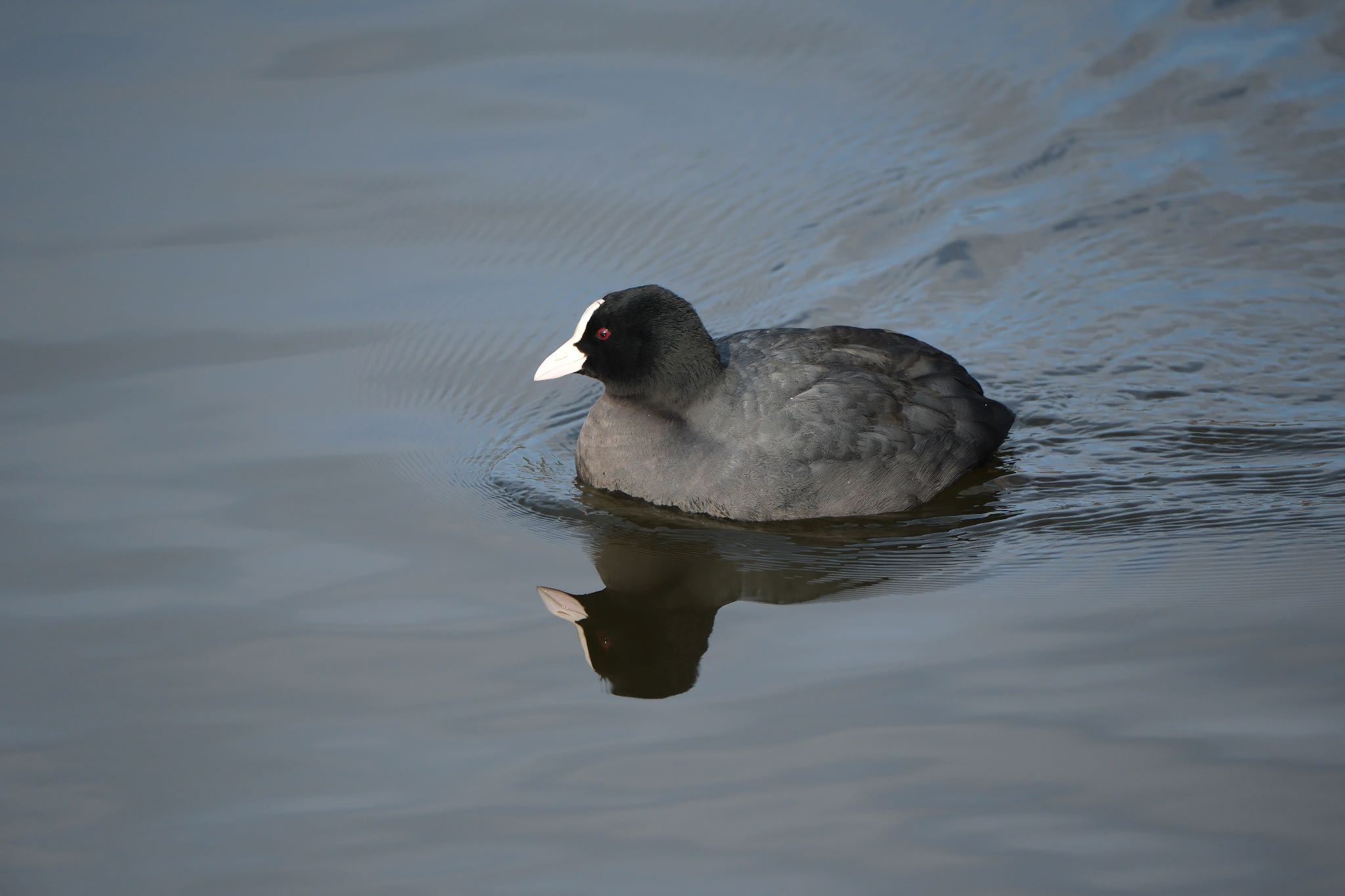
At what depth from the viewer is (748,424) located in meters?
6.73

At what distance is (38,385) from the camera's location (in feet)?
25.1

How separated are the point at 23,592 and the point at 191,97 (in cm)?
569

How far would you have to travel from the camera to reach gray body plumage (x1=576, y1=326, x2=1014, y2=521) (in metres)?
6.66

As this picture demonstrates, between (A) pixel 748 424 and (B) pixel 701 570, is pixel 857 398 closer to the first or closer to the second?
(A) pixel 748 424

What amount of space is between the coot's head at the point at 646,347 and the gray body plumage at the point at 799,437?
0.10m

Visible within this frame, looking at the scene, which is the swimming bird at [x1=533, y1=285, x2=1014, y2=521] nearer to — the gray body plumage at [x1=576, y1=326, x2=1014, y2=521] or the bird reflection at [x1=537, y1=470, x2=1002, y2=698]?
the gray body plumage at [x1=576, y1=326, x2=1014, y2=521]

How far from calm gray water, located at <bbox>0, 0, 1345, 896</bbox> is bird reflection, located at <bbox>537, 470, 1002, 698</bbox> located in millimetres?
27

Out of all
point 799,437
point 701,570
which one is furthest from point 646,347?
point 701,570

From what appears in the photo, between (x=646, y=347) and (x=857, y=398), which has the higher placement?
(x=646, y=347)

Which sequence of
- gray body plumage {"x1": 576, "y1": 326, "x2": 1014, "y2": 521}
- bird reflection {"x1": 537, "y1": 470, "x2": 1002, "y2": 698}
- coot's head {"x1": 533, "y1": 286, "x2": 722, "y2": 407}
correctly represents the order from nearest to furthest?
bird reflection {"x1": 537, "y1": 470, "x2": 1002, "y2": 698} < gray body plumage {"x1": 576, "y1": 326, "x2": 1014, "y2": 521} < coot's head {"x1": 533, "y1": 286, "x2": 722, "y2": 407}

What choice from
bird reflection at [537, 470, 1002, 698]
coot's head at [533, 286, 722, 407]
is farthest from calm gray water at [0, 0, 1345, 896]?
coot's head at [533, 286, 722, 407]

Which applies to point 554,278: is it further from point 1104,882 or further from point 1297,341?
point 1104,882

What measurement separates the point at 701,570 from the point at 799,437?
88 cm

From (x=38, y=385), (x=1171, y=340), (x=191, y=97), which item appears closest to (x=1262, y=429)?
(x=1171, y=340)
